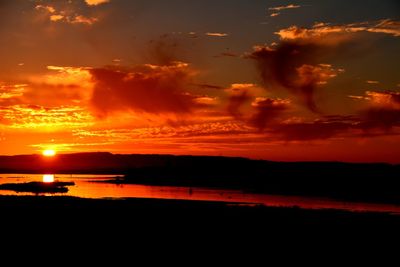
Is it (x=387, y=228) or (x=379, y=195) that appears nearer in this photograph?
(x=387, y=228)

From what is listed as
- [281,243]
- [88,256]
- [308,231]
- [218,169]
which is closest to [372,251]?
[281,243]

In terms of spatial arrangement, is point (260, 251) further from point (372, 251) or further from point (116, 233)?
point (116, 233)

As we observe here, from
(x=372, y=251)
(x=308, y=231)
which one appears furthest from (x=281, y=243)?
(x=308, y=231)

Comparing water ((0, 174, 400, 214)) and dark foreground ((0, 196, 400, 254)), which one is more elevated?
water ((0, 174, 400, 214))

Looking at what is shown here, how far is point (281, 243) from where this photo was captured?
77.9 feet

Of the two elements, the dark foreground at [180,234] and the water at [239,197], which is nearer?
the dark foreground at [180,234]

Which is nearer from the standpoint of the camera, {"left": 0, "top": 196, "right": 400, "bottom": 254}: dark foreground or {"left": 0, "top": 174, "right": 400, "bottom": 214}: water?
{"left": 0, "top": 196, "right": 400, "bottom": 254}: dark foreground

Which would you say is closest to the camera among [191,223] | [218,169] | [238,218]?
[191,223]

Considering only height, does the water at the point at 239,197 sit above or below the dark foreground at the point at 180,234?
above

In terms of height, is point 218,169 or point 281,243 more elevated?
point 218,169

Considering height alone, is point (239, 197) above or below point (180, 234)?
above

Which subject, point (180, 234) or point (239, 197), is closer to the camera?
point (180, 234)

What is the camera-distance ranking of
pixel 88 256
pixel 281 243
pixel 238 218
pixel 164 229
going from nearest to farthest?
pixel 88 256 < pixel 281 243 < pixel 164 229 < pixel 238 218

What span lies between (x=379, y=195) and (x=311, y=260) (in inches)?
2275
